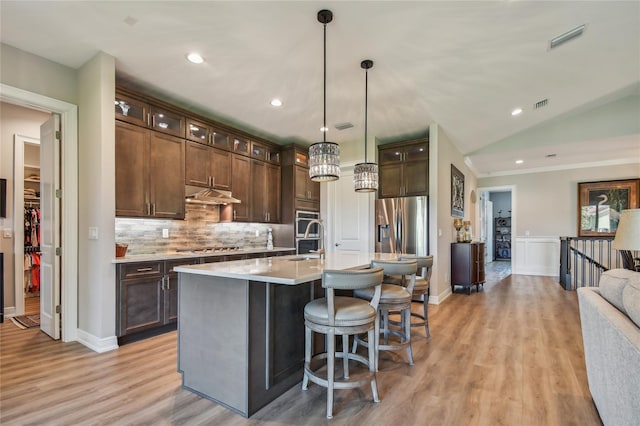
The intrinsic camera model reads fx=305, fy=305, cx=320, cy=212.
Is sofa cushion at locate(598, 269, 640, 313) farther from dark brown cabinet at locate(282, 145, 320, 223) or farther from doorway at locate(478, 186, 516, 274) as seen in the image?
doorway at locate(478, 186, 516, 274)

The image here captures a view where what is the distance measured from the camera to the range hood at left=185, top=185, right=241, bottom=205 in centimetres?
400

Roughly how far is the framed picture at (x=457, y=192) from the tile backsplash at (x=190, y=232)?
3436 mm

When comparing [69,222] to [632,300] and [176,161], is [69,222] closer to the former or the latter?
[176,161]

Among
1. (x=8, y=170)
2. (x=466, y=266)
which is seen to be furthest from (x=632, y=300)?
(x=8, y=170)

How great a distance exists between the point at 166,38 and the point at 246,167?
2.31 meters

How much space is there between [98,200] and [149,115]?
3.77 ft

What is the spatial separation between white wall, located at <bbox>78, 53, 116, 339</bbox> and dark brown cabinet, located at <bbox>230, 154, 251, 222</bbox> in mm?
1766

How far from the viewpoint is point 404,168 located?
207 inches

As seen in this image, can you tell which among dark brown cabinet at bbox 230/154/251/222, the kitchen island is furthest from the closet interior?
the kitchen island

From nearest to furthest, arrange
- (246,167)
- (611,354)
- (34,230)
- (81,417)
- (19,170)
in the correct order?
(611,354) → (81,417) → (19,170) → (246,167) → (34,230)

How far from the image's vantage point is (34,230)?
5.14m

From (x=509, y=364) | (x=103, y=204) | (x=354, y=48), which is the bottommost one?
(x=509, y=364)

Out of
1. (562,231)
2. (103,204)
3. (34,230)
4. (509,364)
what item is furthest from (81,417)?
(562,231)

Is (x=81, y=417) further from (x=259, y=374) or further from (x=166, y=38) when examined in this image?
(x=166, y=38)
